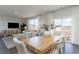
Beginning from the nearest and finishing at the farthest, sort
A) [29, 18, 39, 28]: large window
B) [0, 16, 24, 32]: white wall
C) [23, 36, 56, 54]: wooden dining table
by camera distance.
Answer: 1. [23, 36, 56, 54]: wooden dining table
2. [0, 16, 24, 32]: white wall
3. [29, 18, 39, 28]: large window

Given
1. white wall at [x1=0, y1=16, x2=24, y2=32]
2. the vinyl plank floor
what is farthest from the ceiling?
the vinyl plank floor

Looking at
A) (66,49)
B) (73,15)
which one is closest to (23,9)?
(73,15)

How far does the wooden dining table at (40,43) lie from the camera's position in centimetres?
152

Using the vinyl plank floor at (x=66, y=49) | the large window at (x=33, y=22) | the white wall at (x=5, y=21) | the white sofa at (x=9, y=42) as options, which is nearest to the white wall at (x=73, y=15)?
the vinyl plank floor at (x=66, y=49)

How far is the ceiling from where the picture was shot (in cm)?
153

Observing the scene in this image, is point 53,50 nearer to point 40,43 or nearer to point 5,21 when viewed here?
point 40,43

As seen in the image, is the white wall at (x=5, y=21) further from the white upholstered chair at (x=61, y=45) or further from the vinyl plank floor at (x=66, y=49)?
the white upholstered chair at (x=61, y=45)

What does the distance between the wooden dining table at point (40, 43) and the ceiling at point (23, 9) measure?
49cm

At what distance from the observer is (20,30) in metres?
1.69

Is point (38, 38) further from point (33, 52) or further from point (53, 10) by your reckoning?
point (53, 10)

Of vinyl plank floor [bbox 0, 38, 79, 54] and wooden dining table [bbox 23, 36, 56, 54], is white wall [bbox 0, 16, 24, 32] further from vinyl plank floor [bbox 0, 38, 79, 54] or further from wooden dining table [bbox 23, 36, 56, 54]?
wooden dining table [bbox 23, 36, 56, 54]

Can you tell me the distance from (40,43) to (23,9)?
70 centimetres

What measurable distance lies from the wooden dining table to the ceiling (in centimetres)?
49

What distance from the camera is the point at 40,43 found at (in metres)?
1.63
